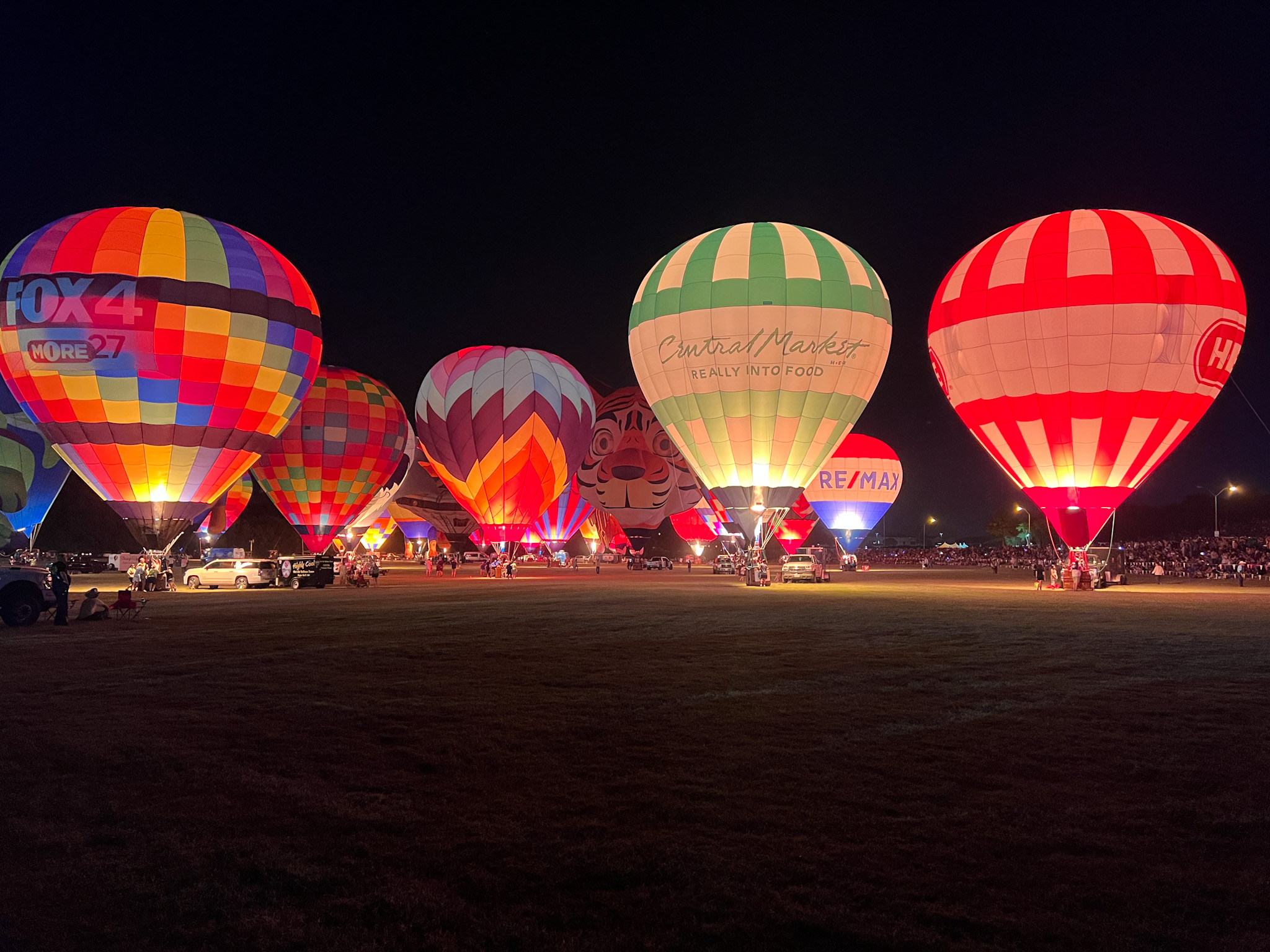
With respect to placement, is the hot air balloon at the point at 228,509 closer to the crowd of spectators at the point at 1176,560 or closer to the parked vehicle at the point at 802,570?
the parked vehicle at the point at 802,570

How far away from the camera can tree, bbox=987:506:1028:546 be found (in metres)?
126

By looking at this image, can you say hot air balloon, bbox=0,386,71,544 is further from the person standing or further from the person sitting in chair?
the person standing

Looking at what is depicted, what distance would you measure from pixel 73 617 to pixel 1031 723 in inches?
659

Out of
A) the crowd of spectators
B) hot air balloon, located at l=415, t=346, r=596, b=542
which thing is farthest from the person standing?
the crowd of spectators

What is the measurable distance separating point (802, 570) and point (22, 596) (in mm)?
23802

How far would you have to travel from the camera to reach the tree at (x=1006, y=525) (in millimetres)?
126194

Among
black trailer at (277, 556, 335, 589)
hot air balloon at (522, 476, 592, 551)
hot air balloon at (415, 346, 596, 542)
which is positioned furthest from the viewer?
hot air balloon at (522, 476, 592, 551)

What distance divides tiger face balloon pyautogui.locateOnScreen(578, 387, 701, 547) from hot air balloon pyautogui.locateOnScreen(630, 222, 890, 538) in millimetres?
27062

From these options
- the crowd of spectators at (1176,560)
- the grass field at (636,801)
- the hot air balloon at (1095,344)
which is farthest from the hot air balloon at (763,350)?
the grass field at (636,801)

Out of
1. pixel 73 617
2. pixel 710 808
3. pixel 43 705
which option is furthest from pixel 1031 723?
pixel 73 617

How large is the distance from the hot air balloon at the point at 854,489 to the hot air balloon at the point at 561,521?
614 inches

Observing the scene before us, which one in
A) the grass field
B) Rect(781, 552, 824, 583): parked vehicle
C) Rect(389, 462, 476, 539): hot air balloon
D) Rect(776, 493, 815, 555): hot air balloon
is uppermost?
Rect(389, 462, 476, 539): hot air balloon

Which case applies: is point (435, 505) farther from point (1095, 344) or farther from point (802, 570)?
point (1095, 344)

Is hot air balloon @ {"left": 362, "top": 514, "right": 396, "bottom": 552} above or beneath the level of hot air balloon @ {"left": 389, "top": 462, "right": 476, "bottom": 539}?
beneath
